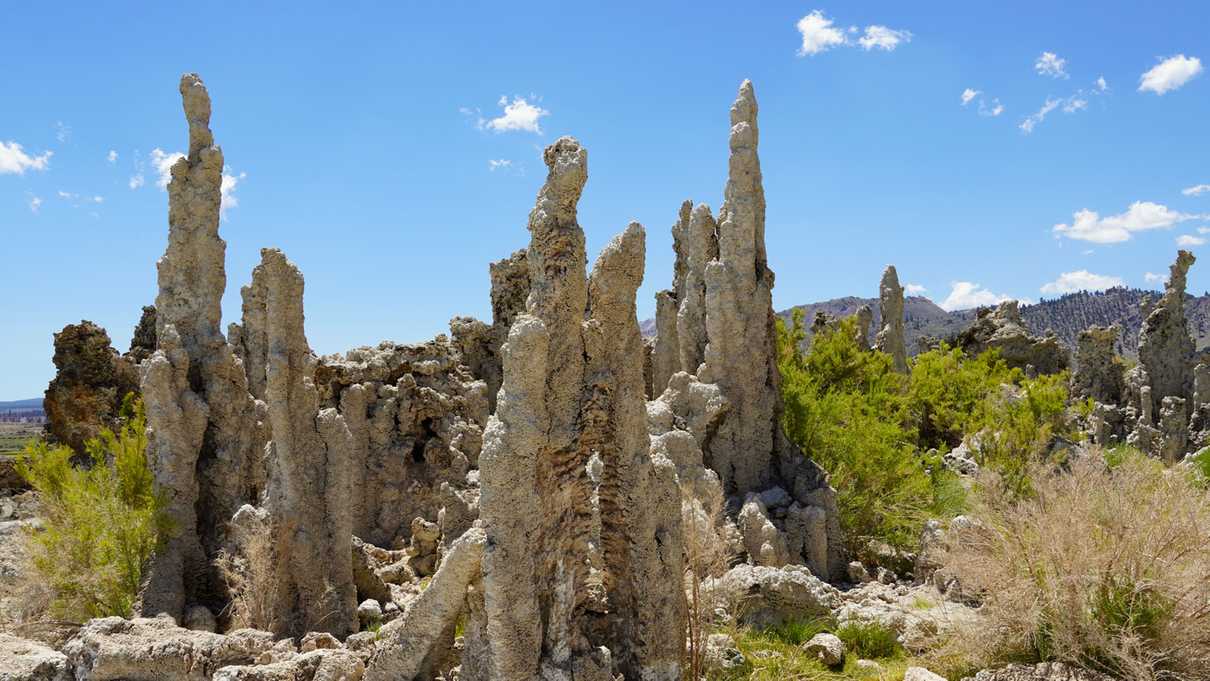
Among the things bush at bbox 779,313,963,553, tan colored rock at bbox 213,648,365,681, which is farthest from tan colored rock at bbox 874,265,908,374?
tan colored rock at bbox 213,648,365,681

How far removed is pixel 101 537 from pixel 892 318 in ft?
89.2

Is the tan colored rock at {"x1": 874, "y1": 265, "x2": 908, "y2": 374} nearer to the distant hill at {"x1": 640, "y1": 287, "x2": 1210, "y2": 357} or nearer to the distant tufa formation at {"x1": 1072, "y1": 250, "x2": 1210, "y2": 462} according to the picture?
the distant tufa formation at {"x1": 1072, "y1": 250, "x2": 1210, "y2": 462}

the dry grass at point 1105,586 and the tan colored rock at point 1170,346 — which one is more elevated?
the tan colored rock at point 1170,346

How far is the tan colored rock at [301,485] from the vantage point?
10.1 metres

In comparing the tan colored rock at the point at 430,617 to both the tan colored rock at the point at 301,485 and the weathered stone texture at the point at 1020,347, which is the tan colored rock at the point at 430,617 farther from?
the weathered stone texture at the point at 1020,347

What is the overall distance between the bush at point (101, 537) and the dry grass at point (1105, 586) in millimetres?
9398

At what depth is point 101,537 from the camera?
33.4ft

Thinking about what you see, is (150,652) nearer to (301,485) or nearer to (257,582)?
(257,582)

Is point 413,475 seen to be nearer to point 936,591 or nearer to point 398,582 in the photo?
point 398,582

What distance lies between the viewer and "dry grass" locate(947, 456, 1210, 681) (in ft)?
24.9


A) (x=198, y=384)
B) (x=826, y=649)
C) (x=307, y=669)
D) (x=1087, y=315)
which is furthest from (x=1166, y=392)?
(x=1087, y=315)

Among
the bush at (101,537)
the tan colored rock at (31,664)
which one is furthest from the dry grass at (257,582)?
the tan colored rock at (31,664)

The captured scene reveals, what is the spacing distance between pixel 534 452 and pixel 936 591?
24.8 feet

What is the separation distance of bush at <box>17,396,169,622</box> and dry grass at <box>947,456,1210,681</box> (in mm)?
9398
